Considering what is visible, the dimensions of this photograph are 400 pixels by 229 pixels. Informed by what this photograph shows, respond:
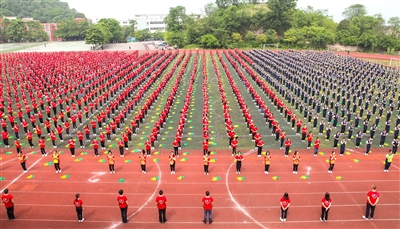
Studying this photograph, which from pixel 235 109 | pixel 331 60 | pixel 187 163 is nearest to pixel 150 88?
pixel 235 109

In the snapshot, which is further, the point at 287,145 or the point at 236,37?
the point at 236,37

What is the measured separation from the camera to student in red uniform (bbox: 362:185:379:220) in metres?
8.91

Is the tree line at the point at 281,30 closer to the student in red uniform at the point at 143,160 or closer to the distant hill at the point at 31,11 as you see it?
the student in red uniform at the point at 143,160

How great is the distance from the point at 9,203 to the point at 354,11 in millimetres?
93587

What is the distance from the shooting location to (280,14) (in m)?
68.4

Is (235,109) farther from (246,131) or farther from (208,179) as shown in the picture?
(208,179)

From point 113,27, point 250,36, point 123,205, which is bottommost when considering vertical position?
point 123,205

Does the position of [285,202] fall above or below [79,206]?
above

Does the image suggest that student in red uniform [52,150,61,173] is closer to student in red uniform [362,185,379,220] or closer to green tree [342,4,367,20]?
student in red uniform [362,185,379,220]

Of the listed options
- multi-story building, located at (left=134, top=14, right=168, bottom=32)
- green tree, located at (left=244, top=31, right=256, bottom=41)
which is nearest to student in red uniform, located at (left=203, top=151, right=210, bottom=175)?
green tree, located at (left=244, top=31, right=256, bottom=41)

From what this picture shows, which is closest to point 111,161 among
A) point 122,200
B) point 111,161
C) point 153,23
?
point 111,161

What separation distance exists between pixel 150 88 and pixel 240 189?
1853cm

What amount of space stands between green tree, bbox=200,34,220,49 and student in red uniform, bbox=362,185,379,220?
5652cm

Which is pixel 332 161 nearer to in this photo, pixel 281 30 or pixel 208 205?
pixel 208 205
